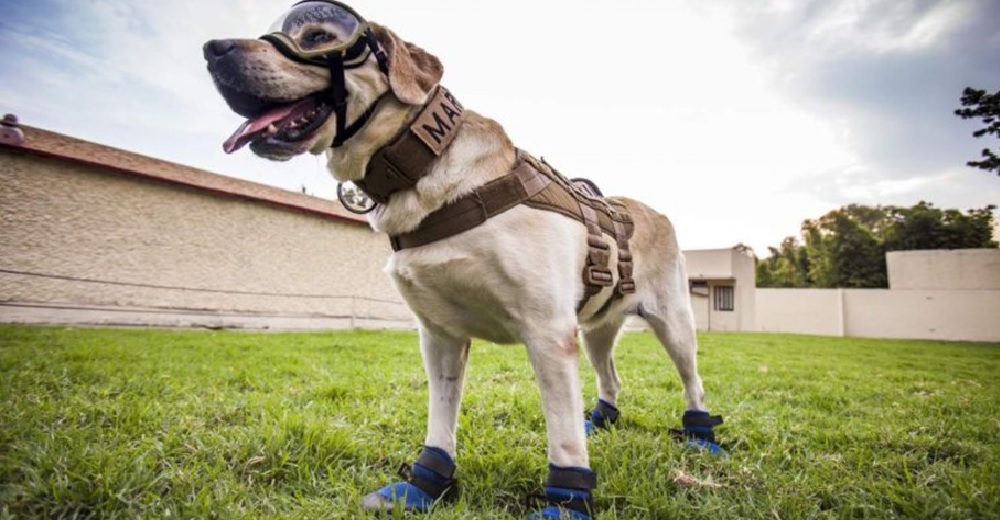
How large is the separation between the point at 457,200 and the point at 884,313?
116 ft

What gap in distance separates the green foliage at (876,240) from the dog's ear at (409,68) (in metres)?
46.6

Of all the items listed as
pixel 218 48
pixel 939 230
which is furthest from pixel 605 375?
pixel 939 230

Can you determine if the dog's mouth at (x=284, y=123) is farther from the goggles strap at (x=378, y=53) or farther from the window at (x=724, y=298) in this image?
the window at (x=724, y=298)

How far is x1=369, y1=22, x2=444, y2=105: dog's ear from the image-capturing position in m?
1.71

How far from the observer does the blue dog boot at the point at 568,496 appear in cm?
161

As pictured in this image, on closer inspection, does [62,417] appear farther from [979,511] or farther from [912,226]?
[912,226]

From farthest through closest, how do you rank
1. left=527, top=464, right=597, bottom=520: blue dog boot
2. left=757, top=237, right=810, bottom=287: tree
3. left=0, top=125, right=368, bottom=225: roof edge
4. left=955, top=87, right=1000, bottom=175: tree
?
left=757, top=237, right=810, bottom=287: tree
left=0, top=125, right=368, bottom=225: roof edge
left=955, top=87, right=1000, bottom=175: tree
left=527, top=464, right=597, bottom=520: blue dog boot

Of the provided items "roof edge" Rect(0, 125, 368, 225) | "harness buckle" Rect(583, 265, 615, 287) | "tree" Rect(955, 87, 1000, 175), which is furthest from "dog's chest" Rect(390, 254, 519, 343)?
"roof edge" Rect(0, 125, 368, 225)

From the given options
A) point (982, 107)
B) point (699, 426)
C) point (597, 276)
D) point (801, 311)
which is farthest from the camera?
point (801, 311)

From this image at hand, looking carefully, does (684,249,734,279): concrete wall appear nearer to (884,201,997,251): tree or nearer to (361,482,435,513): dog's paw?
(884,201,997,251): tree

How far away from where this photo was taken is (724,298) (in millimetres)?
28609

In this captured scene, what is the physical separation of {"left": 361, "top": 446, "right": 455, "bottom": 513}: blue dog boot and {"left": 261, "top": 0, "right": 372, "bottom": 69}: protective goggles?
163 cm

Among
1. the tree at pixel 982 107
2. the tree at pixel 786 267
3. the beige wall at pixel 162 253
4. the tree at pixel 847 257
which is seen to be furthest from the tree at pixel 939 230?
the beige wall at pixel 162 253

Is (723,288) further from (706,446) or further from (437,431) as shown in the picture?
(437,431)
